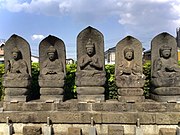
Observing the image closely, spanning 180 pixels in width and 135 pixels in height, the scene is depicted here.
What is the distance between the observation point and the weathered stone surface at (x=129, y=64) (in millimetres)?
5652

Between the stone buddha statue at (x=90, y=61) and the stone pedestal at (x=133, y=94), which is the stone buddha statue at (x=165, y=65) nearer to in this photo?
the stone pedestal at (x=133, y=94)

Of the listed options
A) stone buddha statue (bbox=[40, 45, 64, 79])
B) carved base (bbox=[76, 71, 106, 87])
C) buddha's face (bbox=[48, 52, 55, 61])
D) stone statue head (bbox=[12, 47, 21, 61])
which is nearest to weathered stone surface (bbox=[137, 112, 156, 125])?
carved base (bbox=[76, 71, 106, 87])

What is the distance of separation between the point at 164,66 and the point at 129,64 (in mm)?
892

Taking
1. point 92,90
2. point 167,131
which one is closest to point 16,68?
point 92,90

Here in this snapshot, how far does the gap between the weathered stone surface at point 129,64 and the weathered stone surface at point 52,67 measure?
1.52 m

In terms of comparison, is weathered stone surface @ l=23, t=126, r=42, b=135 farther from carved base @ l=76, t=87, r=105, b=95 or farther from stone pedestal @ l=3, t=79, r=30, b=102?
carved base @ l=76, t=87, r=105, b=95

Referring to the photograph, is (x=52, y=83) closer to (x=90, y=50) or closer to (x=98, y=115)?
(x=90, y=50)

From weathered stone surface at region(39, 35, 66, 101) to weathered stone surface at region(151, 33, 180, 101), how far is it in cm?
247

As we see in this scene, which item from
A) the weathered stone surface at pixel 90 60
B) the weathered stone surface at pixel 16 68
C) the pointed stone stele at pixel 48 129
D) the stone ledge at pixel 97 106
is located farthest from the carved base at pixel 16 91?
the weathered stone surface at pixel 90 60

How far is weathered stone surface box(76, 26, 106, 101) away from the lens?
19.1 feet

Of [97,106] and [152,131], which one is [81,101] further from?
[152,131]

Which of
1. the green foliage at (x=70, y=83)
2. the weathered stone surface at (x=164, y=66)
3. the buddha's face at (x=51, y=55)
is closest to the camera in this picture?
the weathered stone surface at (x=164, y=66)

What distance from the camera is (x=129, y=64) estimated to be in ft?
19.4

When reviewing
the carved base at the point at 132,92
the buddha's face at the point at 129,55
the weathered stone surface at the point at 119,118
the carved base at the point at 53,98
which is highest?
the buddha's face at the point at 129,55
